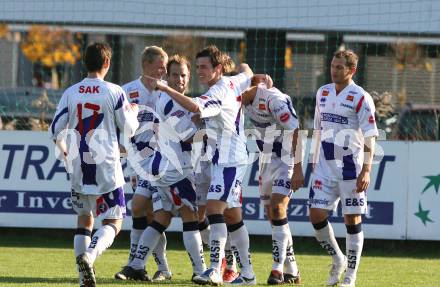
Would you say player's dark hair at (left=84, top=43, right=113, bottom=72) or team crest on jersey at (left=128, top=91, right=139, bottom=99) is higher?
player's dark hair at (left=84, top=43, right=113, bottom=72)

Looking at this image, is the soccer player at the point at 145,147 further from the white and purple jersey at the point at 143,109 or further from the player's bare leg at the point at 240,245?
the player's bare leg at the point at 240,245

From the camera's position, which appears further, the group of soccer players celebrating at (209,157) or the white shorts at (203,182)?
the white shorts at (203,182)

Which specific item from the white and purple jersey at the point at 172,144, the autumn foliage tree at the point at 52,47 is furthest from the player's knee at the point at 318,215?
the autumn foliage tree at the point at 52,47

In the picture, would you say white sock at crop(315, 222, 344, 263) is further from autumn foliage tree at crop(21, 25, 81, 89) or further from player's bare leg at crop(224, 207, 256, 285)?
autumn foliage tree at crop(21, 25, 81, 89)

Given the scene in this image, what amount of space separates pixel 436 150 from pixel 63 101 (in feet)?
20.1

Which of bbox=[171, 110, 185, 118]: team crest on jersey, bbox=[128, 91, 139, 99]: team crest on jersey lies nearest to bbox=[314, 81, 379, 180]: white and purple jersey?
bbox=[171, 110, 185, 118]: team crest on jersey

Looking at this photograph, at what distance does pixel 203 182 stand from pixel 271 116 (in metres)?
0.88

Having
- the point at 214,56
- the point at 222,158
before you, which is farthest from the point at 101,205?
the point at 214,56

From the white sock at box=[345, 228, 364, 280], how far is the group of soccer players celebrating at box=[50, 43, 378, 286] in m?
0.01

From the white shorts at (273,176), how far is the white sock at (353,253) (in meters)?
0.79

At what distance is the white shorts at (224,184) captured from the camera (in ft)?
30.1

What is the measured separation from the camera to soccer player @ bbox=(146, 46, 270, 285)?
9133 millimetres

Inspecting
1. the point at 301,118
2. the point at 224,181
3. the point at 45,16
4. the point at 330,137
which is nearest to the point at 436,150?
the point at 301,118

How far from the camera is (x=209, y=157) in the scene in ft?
31.8
